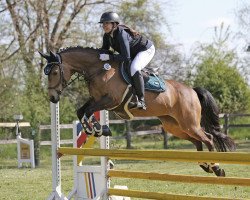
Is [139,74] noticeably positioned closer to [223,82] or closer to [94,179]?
[94,179]

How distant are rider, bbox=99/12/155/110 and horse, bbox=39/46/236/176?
14cm

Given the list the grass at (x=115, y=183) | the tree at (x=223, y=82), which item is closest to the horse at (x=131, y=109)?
the grass at (x=115, y=183)

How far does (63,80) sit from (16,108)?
13298 millimetres

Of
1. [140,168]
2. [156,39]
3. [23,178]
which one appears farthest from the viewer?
[156,39]

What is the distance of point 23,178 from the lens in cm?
1095

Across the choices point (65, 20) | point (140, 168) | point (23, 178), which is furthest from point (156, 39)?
point (23, 178)

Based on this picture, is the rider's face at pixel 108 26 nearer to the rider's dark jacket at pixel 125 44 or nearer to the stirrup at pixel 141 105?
the rider's dark jacket at pixel 125 44

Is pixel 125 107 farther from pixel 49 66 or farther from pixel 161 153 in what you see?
pixel 161 153

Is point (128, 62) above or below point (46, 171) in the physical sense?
above

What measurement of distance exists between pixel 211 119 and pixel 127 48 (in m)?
1.52

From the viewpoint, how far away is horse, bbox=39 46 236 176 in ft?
20.3

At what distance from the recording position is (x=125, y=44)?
20.5 ft

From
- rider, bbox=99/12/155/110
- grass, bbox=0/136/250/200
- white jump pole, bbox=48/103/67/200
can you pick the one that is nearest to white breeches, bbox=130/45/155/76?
rider, bbox=99/12/155/110

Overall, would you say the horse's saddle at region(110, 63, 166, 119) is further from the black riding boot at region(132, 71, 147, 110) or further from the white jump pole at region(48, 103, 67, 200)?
the white jump pole at region(48, 103, 67, 200)
